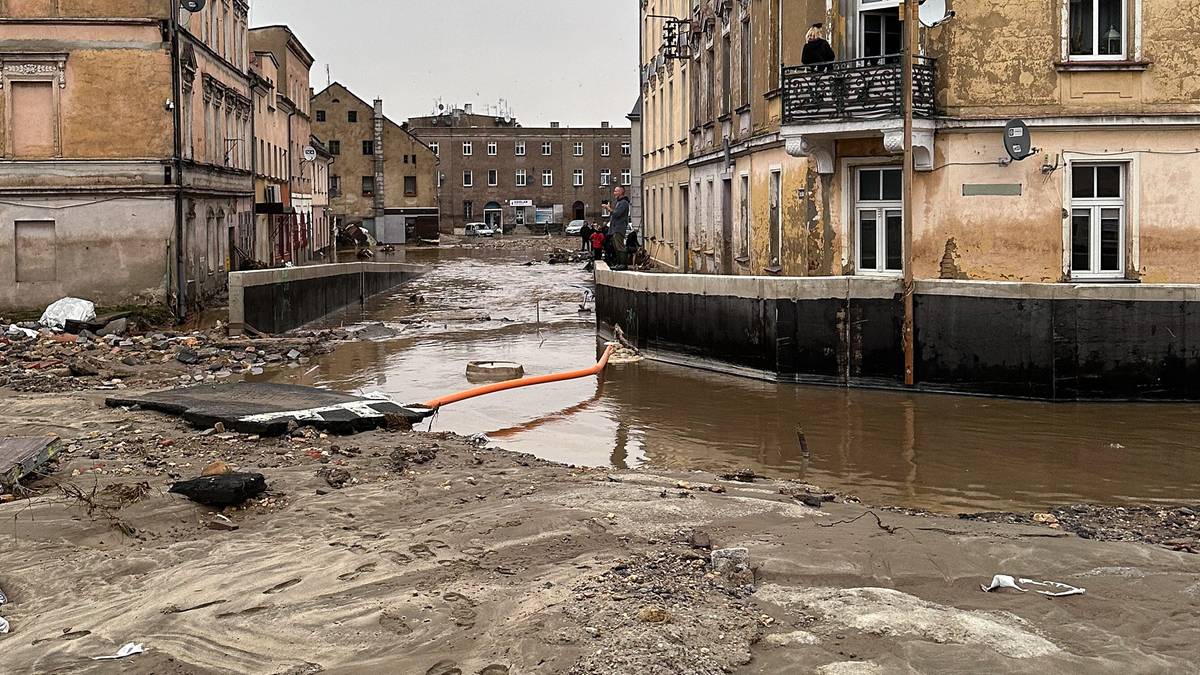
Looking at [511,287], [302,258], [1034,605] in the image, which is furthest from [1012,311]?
[302,258]

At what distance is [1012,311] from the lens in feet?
55.1

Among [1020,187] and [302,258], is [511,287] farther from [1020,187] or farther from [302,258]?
[1020,187]

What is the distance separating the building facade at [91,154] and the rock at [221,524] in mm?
17467

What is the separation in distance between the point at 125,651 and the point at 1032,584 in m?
5.18

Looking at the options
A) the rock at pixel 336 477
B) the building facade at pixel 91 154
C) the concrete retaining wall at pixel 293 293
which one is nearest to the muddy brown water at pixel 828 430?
the concrete retaining wall at pixel 293 293

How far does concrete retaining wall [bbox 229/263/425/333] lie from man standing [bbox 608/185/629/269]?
7.06m

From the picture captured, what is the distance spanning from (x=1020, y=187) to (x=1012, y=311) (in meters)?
2.73

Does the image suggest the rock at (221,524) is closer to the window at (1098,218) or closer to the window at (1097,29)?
the window at (1098,218)

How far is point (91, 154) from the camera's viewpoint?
25625 millimetres

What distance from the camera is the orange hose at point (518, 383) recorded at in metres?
15.8

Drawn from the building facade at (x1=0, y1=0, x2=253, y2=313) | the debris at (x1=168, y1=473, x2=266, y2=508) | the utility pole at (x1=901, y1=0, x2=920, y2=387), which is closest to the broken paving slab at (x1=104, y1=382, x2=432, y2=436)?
the debris at (x1=168, y1=473, x2=266, y2=508)

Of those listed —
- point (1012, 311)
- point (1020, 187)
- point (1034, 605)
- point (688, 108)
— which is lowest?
point (1034, 605)

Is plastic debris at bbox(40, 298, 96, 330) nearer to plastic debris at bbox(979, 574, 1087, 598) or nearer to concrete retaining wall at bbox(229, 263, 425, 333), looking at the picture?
concrete retaining wall at bbox(229, 263, 425, 333)

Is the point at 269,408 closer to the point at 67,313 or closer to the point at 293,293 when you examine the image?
the point at 67,313
